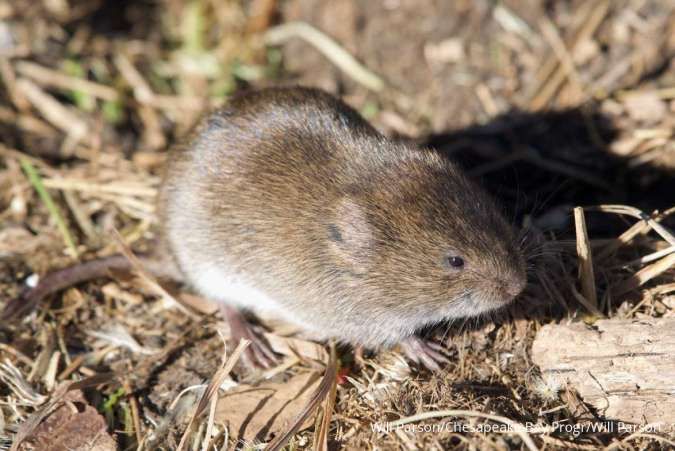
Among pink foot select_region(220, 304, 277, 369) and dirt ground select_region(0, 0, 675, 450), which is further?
pink foot select_region(220, 304, 277, 369)

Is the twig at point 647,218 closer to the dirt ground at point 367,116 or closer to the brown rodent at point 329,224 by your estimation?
the dirt ground at point 367,116

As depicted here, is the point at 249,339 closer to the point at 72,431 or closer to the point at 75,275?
the point at 72,431

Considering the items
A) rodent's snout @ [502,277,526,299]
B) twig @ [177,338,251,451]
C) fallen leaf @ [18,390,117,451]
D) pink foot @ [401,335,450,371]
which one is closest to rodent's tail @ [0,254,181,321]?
fallen leaf @ [18,390,117,451]

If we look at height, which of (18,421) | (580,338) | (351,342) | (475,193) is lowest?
(18,421)

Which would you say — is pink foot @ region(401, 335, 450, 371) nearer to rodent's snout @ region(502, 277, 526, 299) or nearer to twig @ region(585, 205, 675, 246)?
rodent's snout @ region(502, 277, 526, 299)

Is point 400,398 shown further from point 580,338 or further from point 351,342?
point 580,338

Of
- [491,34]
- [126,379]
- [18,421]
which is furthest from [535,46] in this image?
[18,421]
